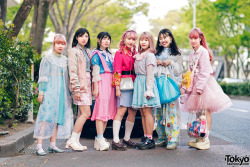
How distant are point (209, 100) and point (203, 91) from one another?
0.56 ft

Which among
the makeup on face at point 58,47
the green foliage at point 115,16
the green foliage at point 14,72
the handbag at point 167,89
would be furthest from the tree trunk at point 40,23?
the handbag at point 167,89

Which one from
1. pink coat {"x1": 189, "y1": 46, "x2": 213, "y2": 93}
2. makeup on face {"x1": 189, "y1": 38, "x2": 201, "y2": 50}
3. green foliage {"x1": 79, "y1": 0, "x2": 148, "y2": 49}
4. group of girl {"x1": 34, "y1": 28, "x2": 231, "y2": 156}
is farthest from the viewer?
green foliage {"x1": 79, "y1": 0, "x2": 148, "y2": 49}

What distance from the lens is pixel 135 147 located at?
5203 mm

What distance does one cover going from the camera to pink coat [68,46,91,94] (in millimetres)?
4863

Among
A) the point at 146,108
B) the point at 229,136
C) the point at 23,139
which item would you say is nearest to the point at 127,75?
the point at 146,108

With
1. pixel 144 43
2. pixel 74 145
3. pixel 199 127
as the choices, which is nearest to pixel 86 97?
pixel 74 145

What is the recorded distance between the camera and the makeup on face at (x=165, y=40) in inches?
208

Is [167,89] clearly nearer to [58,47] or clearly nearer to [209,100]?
[209,100]

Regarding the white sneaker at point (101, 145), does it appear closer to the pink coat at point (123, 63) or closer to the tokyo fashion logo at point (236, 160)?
the pink coat at point (123, 63)

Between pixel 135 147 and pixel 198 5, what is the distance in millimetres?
23845

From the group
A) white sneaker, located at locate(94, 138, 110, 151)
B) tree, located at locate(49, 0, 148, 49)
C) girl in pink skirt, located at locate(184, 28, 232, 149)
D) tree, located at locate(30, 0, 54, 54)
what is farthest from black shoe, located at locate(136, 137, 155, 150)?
tree, located at locate(49, 0, 148, 49)

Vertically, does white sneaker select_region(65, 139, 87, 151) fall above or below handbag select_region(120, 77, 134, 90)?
below

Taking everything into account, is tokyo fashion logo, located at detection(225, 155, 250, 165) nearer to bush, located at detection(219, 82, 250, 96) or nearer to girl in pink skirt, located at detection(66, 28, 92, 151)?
girl in pink skirt, located at detection(66, 28, 92, 151)

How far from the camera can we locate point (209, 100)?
16.4 ft
